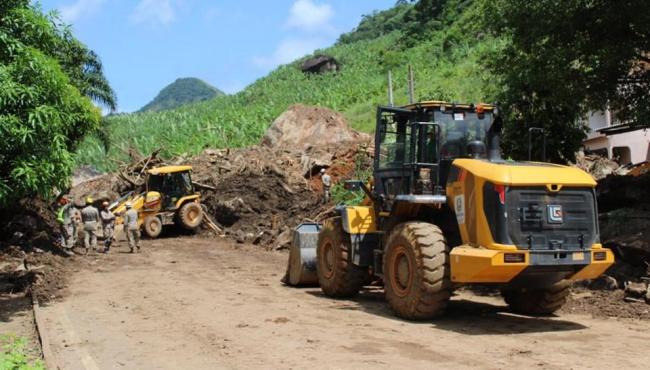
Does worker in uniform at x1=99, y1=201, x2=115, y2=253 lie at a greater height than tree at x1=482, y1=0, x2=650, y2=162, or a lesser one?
lesser

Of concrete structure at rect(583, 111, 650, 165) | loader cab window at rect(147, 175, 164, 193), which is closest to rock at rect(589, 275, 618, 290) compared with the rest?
loader cab window at rect(147, 175, 164, 193)

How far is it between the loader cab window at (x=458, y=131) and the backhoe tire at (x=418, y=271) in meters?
1.25

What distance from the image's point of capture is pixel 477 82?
48219 mm

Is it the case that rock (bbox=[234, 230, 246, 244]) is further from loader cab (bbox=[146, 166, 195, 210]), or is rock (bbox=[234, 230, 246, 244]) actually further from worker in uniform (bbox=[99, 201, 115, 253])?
worker in uniform (bbox=[99, 201, 115, 253])

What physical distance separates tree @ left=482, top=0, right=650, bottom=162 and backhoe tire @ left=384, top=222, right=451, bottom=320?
5.46 m

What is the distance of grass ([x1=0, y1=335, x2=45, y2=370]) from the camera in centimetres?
671

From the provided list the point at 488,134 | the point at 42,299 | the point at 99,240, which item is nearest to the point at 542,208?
the point at 488,134

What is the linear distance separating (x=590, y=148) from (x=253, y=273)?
76.9 feet

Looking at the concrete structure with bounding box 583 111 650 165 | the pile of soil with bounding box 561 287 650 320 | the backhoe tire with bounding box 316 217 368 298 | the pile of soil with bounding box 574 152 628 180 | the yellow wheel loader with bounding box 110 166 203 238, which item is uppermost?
the concrete structure with bounding box 583 111 650 165

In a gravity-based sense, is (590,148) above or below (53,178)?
above

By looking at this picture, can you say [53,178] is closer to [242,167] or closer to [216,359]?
[216,359]

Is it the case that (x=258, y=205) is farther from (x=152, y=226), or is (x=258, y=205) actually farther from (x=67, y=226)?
(x=67, y=226)

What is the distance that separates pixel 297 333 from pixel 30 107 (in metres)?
5.07

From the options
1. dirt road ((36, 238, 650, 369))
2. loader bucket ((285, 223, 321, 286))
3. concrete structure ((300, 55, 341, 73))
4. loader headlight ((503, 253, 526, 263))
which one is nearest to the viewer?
dirt road ((36, 238, 650, 369))
